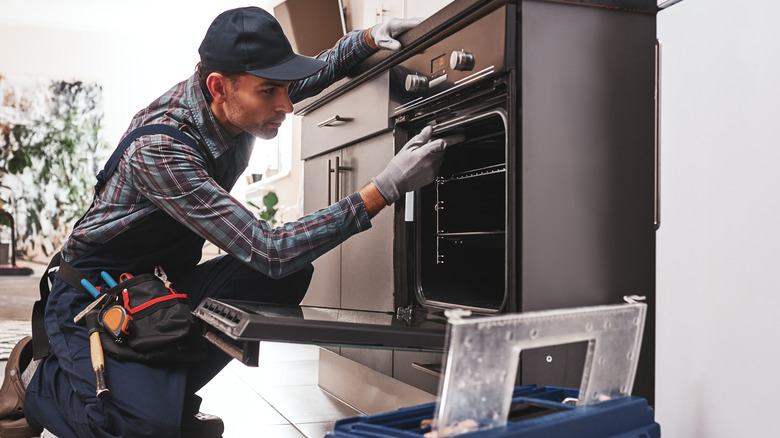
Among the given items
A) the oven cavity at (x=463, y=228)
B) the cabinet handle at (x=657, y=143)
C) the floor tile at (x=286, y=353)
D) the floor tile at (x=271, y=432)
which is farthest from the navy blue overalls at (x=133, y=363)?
the floor tile at (x=286, y=353)

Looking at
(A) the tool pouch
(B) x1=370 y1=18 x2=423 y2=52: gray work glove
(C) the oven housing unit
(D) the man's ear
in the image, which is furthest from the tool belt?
(B) x1=370 y1=18 x2=423 y2=52: gray work glove

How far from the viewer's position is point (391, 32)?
1865 mm

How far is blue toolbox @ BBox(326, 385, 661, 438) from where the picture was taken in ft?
2.73

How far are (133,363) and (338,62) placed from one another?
1062 millimetres

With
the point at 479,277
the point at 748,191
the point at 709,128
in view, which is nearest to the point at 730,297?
the point at 748,191

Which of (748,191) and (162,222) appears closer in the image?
(748,191)

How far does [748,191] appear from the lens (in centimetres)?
111

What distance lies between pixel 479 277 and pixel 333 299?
746 millimetres

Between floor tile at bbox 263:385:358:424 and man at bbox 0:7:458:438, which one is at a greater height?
man at bbox 0:7:458:438

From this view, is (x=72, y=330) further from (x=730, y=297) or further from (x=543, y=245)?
(x=730, y=297)

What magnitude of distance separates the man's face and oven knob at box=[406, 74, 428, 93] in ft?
1.00

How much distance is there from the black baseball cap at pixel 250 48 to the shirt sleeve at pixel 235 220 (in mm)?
254

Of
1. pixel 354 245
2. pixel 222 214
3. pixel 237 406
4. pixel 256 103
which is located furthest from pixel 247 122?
pixel 237 406

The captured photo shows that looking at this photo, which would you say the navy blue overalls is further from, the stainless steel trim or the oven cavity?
the stainless steel trim
